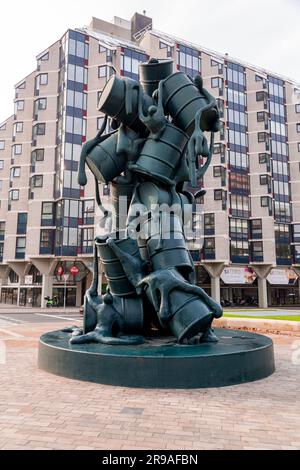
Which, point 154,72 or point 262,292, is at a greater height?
point 154,72

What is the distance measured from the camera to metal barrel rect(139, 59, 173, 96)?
11109 mm

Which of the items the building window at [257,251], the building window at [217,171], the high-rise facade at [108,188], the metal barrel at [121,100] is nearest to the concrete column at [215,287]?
the high-rise facade at [108,188]

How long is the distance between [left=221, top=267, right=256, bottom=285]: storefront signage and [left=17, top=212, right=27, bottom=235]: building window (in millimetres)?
25789

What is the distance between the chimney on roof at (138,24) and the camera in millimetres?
55406

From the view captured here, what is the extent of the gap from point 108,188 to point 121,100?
29.9 meters

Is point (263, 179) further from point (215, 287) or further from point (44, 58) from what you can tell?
point (44, 58)

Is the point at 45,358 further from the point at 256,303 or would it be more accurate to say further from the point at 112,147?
the point at 256,303

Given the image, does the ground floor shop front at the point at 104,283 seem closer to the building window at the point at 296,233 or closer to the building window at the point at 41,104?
the building window at the point at 296,233

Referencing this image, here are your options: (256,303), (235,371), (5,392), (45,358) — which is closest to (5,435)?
(5,392)

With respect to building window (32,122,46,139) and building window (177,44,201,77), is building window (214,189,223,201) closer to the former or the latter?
building window (177,44,201,77)

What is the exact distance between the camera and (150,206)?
1003cm

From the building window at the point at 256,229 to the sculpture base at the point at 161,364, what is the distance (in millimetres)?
42781

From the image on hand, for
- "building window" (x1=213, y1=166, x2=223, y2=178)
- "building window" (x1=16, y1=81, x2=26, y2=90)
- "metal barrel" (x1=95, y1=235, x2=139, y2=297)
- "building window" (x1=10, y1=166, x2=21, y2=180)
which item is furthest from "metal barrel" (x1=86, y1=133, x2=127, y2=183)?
"building window" (x1=16, y1=81, x2=26, y2=90)

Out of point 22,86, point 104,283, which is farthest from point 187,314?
point 22,86
